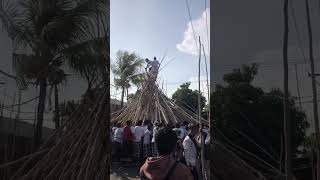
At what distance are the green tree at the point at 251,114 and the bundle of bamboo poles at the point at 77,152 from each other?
0.82 metres

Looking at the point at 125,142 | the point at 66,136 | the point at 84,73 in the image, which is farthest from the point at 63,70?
the point at 125,142

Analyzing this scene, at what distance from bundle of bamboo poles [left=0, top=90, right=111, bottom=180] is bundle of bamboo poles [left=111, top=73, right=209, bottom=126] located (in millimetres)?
167

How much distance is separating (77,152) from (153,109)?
661 mm

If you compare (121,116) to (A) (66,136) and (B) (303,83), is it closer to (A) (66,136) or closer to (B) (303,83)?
(A) (66,136)

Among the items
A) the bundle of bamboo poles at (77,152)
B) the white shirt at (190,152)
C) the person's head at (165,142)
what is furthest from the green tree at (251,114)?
the white shirt at (190,152)

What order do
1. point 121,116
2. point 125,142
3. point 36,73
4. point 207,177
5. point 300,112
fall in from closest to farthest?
point 300,112 → point 207,177 → point 36,73 → point 121,116 → point 125,142

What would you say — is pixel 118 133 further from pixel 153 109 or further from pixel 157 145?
pixel 157 145

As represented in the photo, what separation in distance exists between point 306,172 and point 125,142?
1567mm

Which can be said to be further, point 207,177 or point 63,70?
point 63,70

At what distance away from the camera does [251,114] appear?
2682mm

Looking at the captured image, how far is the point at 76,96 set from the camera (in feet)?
10.1

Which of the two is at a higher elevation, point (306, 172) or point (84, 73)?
point (84, 73)

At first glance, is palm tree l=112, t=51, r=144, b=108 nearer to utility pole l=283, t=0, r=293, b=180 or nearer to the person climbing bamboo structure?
the person climbing bamboo structure

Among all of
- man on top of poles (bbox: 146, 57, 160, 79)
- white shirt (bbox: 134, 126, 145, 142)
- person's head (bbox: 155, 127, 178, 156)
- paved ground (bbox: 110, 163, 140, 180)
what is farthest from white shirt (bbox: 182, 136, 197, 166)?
person's head (bbox: 155, 127, 178, 156)
